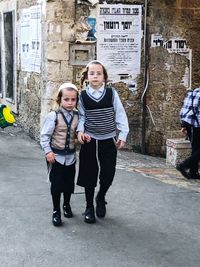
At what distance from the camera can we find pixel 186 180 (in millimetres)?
7320

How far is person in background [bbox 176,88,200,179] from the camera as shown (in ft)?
23.6

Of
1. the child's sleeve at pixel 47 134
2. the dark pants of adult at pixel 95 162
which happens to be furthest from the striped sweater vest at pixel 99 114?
the child's sleeve at pixel 47 134

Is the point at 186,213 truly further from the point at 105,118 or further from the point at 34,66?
the point at 34,66

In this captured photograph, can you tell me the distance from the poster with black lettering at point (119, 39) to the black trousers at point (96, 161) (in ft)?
12.4

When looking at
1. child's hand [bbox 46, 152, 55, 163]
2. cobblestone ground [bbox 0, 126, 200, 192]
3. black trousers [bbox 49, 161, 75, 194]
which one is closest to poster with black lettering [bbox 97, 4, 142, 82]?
cobblestone ground [bbox 0, 126, 200, 192]

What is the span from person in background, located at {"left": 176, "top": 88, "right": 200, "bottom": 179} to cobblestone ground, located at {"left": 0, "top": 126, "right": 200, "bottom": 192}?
0.16 meters

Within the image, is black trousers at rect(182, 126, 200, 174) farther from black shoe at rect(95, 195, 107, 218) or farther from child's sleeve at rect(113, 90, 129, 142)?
child's sleeve at rect(113, 90, 129, 142)

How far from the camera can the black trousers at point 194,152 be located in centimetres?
720

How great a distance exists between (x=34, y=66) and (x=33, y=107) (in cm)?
77

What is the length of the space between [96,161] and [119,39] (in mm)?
4006

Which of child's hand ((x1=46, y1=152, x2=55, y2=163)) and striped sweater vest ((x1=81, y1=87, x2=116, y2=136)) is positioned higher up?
striped sweater vest ((x1=81, y1=87, x2=116, y2=136))

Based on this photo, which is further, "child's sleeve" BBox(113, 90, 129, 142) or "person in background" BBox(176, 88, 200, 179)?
"person in background" BBox(176, 88, 200, 179)

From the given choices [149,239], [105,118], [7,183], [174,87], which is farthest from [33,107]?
[149,239]

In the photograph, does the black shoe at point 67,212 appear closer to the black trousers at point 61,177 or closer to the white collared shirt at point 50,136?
the black trousers at point 61,177
